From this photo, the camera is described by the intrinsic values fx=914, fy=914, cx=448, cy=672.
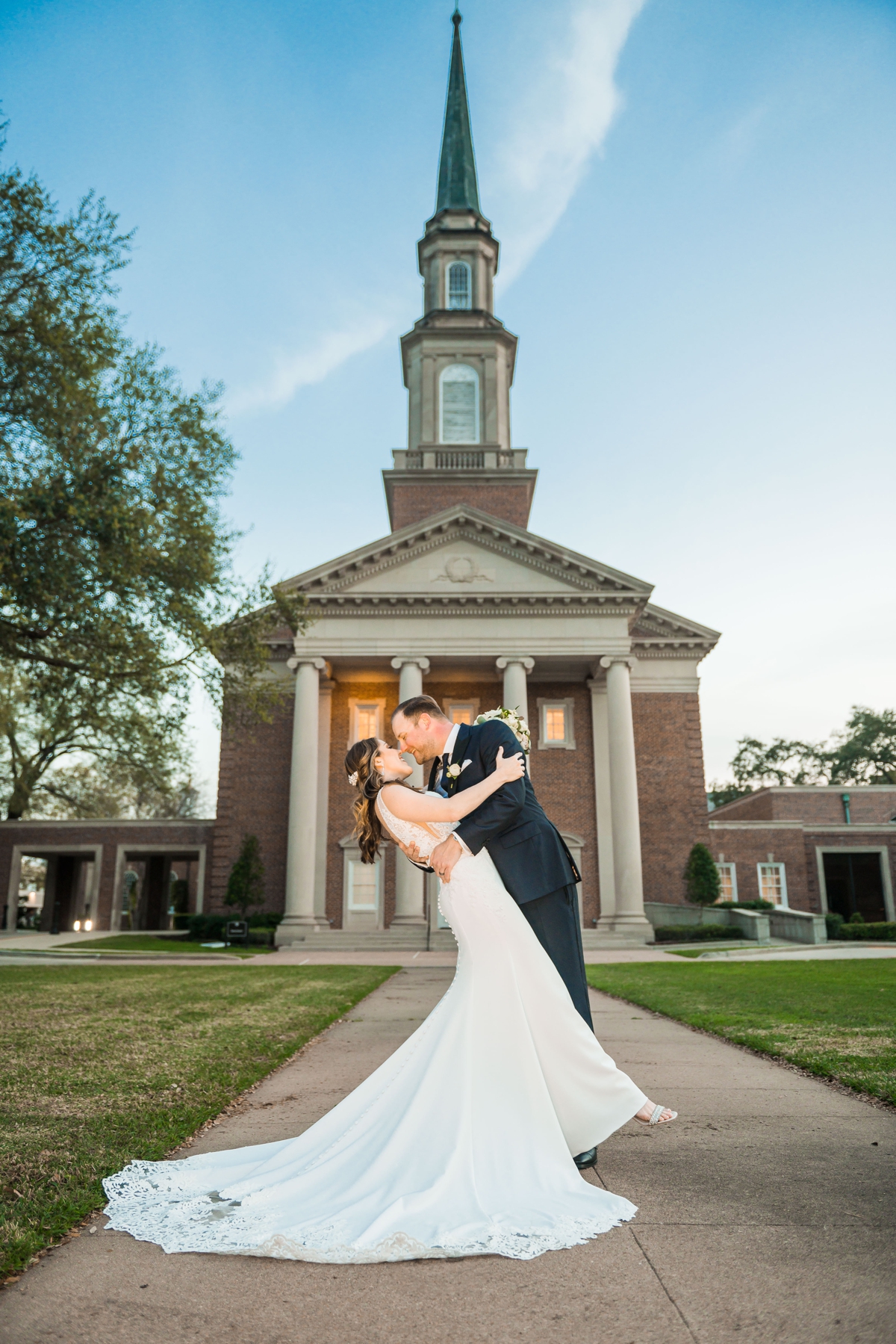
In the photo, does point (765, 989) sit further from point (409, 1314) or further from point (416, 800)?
point (409, 1314)

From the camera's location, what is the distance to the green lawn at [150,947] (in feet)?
86.5

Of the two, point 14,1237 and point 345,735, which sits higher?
point 345,735

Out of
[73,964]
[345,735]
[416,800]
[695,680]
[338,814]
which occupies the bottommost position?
[73,964]

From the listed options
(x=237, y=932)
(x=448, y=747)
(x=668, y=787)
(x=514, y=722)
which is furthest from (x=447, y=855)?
(x=668, y=787)

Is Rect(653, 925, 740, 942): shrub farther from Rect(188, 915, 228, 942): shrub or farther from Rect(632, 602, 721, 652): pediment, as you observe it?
Rect(188, 915, 228, 942): shrub

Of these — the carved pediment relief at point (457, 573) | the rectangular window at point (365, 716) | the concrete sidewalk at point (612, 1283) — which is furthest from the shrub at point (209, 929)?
the concrete sidewalk at point (612, 1283)

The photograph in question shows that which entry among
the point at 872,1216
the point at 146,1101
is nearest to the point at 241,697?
the point at 146,1101

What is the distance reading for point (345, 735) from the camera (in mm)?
33969

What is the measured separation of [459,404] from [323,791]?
1862 centimetres

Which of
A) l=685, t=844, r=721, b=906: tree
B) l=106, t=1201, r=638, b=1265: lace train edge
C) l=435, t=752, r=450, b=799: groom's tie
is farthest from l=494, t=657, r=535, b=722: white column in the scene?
l=106, t=1201, r=638, b=1265: lace train edge

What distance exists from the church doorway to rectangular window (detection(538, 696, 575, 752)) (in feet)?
41.6

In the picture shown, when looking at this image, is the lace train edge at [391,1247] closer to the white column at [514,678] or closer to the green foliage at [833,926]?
the white column at [514,678]

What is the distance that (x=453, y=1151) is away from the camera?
3936 millimetres

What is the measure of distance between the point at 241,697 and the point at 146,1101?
1615 centimetres
